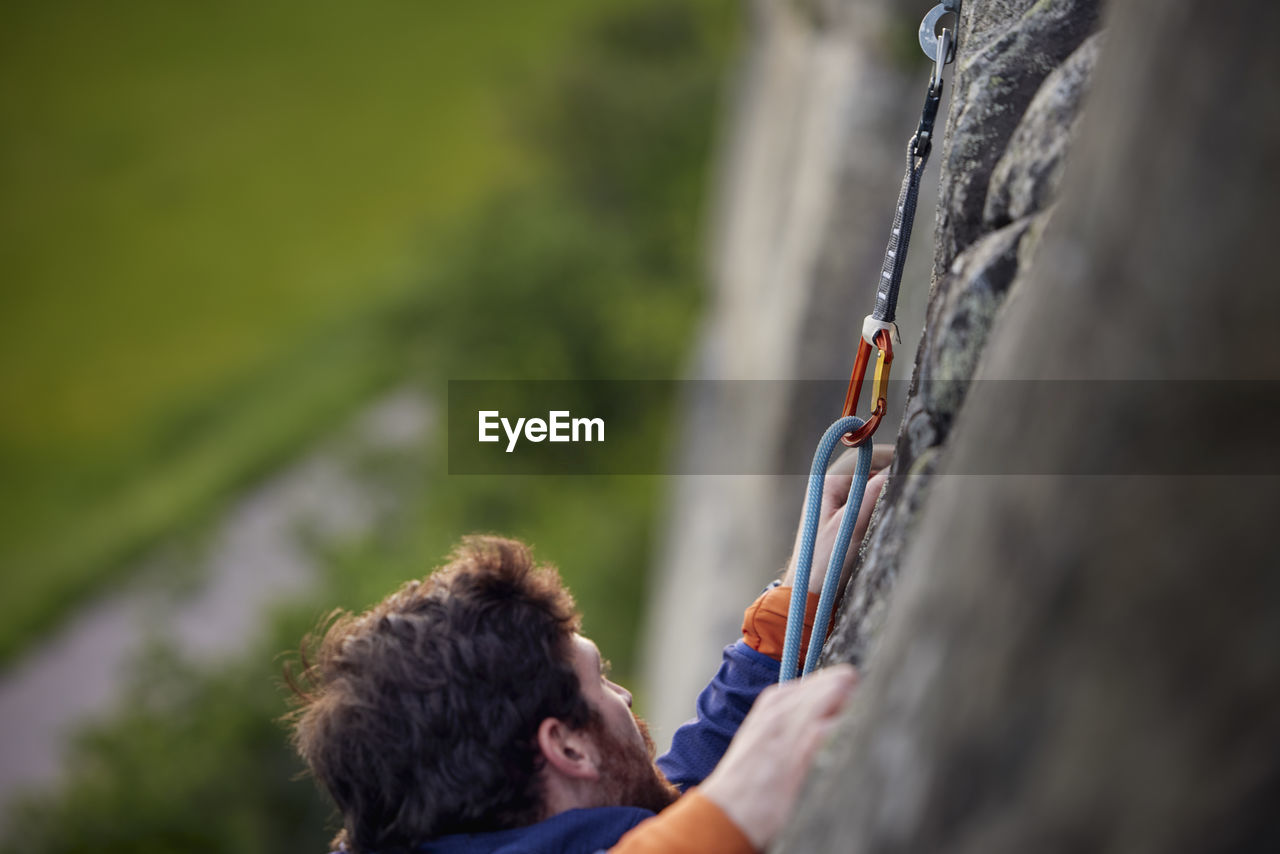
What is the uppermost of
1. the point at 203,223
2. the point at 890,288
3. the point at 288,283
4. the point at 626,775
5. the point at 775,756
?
the point at 890,288

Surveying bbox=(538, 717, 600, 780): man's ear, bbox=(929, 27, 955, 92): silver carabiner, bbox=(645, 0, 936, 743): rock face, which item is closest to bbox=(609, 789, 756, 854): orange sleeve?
bbox=(538, 717, 600, 780): man's ear

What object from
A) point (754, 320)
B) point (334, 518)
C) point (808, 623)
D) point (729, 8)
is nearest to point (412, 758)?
point (808, 623)

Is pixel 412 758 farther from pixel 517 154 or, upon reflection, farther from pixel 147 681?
pixel 517 154

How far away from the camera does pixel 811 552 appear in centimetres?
122

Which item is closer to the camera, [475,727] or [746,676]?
Result: [475,727]

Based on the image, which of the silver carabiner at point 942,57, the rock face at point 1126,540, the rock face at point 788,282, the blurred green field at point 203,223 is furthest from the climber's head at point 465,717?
the blurred green field at point 203,223

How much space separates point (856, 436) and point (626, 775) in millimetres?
447

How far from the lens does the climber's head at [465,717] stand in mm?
1149

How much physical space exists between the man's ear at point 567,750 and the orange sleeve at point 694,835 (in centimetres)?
25

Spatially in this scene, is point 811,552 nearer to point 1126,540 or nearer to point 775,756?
point 775,756

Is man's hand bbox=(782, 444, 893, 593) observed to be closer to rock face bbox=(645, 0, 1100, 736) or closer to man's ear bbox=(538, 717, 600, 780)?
rock face bbox=(645, 0, 1100, 736)

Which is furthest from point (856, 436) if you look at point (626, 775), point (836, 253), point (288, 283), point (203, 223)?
point (203, 223)

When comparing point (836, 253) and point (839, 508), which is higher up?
point (839, 508)

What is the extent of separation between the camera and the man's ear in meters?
1.17
